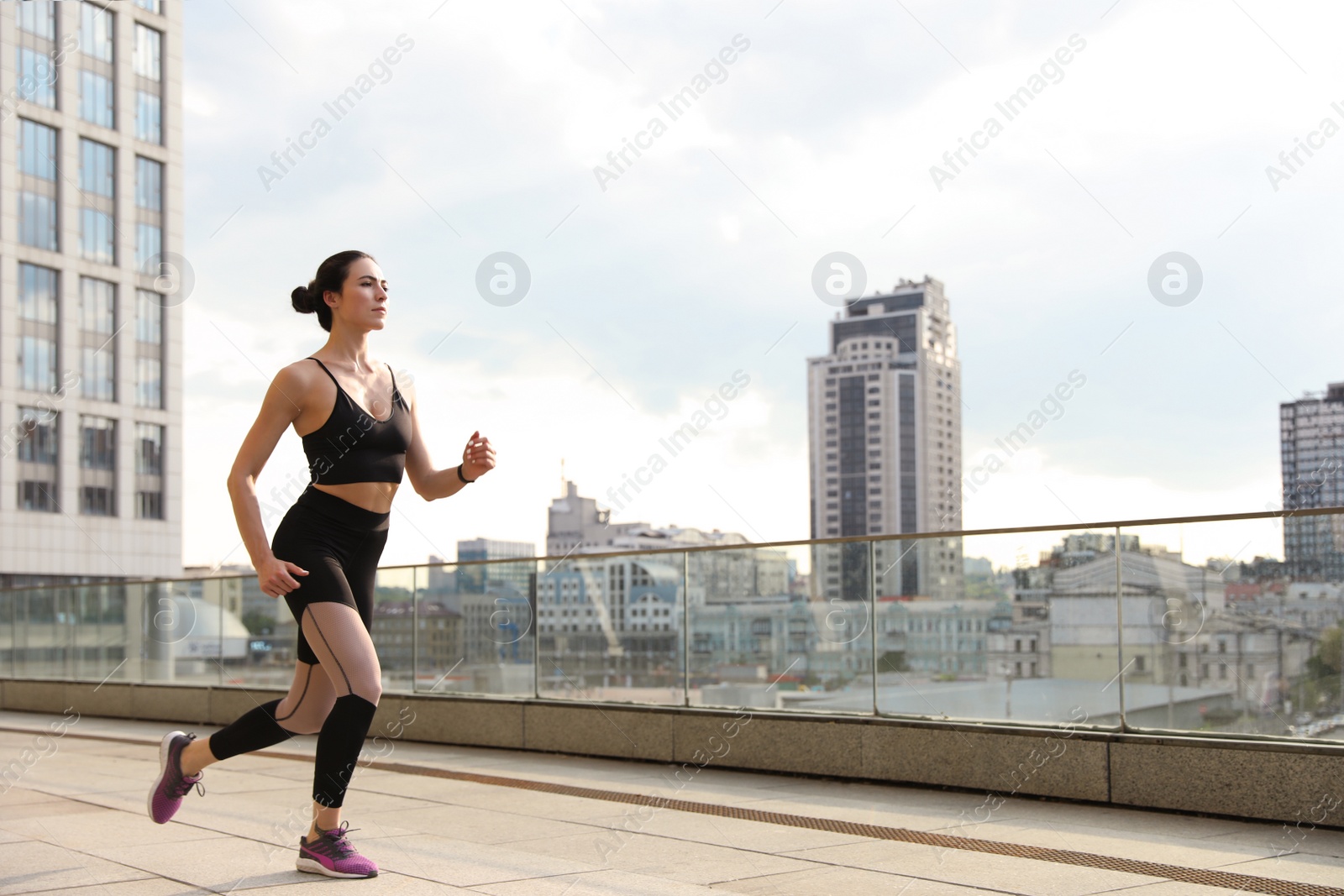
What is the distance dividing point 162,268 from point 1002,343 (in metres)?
155

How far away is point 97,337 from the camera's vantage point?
59156mm

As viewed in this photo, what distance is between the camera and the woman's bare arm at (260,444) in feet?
12.7

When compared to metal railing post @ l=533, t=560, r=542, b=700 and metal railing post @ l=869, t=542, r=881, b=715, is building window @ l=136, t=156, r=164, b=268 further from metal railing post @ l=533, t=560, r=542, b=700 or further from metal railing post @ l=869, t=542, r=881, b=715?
metal railing post @ l=869, t=542, r=881, b=715

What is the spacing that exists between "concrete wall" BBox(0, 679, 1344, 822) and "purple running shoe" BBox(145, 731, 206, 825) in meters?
3.30

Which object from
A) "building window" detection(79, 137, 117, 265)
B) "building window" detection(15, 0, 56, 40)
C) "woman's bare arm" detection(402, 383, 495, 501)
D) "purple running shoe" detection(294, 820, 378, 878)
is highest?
"building window" detection(15, 0, 56, 40)

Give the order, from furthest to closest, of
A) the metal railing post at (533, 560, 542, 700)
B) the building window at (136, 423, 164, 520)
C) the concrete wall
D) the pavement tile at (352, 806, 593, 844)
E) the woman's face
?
1. the building window at (136, 423, 164, 520)
2. the metal railing post at (533, 560, 542, 700)
3. the concrete wall
4. the pavement tile at (352, 806, 593, 844)
5. the woman's face

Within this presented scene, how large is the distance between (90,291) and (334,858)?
6076 centimetres

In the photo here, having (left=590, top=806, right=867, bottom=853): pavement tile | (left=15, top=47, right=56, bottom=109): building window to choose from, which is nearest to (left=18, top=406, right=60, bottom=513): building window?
(left=15, top=47, right=56, bottom=109): building window

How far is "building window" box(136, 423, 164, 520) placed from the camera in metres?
61.0

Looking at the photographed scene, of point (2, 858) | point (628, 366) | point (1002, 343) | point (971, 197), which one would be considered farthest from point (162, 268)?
point (1002, 343)


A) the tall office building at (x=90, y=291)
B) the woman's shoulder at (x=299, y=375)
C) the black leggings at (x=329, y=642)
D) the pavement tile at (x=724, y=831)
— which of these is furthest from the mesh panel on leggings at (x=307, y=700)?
the tall office building at (x=90, y=291)

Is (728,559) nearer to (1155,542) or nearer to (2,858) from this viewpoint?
(1155,542)

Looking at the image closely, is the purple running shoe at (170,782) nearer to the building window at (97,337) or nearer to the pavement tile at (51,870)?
the pavement tile at (51,870)

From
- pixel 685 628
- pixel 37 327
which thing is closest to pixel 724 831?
pixel 685 628
